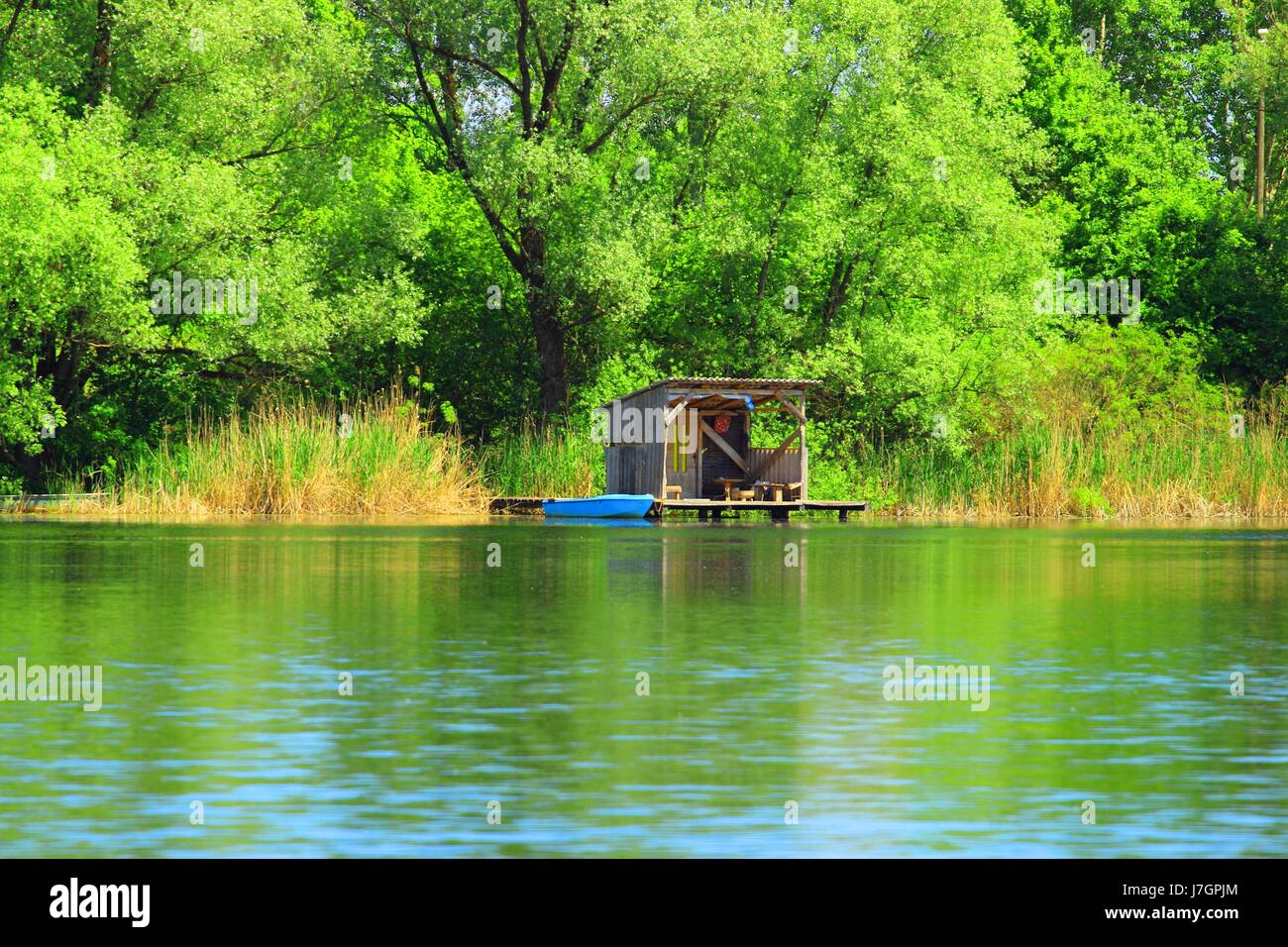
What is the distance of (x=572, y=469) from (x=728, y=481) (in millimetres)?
4469

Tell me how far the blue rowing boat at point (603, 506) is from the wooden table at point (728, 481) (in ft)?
7.07

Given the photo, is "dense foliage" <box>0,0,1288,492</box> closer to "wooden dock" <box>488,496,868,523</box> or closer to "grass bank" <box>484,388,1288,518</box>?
"grass bank" <box>484,388,1288,518</box>

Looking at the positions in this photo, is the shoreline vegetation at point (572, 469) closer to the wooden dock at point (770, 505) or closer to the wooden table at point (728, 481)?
the wooden dock at point (770, 505)

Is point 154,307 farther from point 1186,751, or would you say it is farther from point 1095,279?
point 1186,751

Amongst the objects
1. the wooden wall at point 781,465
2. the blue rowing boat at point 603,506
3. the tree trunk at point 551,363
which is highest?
the tree trunk at point 551,363

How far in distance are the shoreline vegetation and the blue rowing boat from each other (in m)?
2.42

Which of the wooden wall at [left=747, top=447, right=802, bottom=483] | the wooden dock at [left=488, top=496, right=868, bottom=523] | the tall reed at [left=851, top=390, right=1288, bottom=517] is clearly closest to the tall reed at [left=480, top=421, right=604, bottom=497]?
the wooden dock at [left=488, top=496, right=868, bottom=523]

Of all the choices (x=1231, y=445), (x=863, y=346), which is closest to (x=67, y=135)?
(x=863, y=346)

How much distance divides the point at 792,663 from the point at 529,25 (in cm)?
3796

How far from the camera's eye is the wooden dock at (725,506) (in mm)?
47750

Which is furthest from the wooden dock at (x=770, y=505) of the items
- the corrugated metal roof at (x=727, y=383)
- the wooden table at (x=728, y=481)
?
A: the corrugated metal roof at (x=727, y=383)

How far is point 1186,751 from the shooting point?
1156 centimetres

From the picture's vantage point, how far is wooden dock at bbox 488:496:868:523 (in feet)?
157
